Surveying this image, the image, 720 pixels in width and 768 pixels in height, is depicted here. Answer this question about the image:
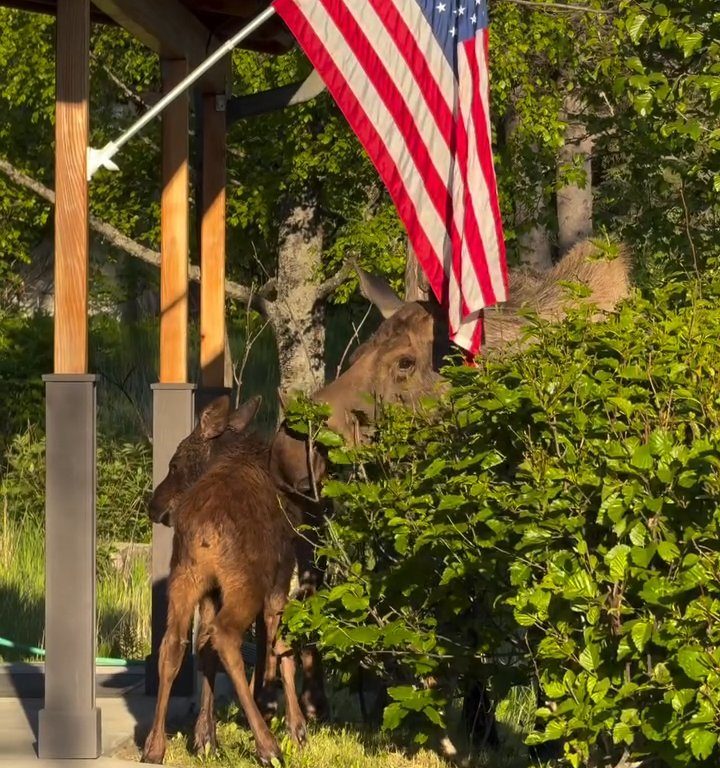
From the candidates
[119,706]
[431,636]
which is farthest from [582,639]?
[119,706]

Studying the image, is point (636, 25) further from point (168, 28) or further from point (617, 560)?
point (617, 560)

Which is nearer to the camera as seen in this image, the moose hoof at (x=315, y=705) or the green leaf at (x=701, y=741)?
the green leaf at (x=701, y=741)

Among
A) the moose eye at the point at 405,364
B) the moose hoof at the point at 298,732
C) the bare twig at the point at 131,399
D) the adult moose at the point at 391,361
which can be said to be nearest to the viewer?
the adult moose at the point at 391,361

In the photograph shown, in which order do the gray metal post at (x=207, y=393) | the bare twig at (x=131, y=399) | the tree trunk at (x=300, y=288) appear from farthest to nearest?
the tree trunk at (x=300, y=288) → the bare twig at (x=131, y=399) → the gray metal post at (x=207, y=393)

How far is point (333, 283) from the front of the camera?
794 inches

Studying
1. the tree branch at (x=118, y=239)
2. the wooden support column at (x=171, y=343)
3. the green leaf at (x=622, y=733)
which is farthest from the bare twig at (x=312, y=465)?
the tree branch at (x=118, y=239)

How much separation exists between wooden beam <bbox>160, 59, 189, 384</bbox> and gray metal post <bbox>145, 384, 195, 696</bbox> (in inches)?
5.9

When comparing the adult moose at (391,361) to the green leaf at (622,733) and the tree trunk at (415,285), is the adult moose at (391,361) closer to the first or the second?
the tree trunk at (415,285)

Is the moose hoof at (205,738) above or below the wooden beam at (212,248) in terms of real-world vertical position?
below

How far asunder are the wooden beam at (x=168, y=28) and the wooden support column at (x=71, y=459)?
80cm

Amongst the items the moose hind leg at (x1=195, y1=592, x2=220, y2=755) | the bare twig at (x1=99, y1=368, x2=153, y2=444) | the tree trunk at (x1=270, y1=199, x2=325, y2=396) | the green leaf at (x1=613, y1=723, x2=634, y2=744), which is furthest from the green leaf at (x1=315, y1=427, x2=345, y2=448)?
the tree trunk at (x1=270, y1=199, x2=325, y2=396)

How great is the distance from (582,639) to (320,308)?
15.5 metres

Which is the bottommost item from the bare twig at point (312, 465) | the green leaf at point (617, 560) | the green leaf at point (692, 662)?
the green leaf at point (692, 662)

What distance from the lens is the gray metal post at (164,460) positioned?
9.39 m
